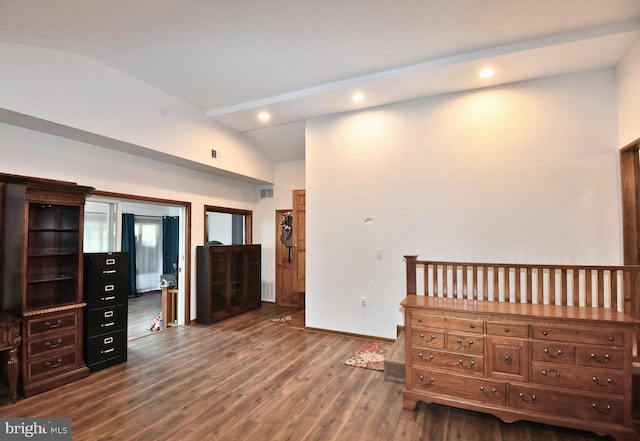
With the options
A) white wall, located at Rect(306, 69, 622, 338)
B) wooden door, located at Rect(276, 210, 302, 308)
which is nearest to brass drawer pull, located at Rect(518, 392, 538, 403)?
white wall, located at Rect(306, 69, 622, 338)

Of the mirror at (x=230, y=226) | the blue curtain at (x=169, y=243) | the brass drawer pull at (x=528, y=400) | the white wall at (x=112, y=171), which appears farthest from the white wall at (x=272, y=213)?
the brass drawer pull at (x=528, y=400)

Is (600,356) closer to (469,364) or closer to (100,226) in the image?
(469,364)

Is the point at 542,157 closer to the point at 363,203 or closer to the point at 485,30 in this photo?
the point at 485,30

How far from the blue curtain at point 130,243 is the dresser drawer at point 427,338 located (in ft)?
24.6

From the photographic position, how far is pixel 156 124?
14.0 feet

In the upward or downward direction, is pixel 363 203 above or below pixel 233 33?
below

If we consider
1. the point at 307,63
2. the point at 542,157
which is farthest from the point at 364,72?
the point at 542,157

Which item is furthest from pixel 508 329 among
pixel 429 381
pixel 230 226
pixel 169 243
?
pixel 169 243

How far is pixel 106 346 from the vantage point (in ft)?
11.8

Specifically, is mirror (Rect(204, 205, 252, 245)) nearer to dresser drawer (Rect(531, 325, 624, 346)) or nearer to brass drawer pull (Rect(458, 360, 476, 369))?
brass drawer pull (Rect(458, 360, 476, 369))

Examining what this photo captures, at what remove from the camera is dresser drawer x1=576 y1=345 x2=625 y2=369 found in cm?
232

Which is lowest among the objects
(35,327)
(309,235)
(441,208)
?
(35,327)

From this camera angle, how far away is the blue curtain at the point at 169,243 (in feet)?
28.7

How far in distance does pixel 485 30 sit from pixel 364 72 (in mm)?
1339
